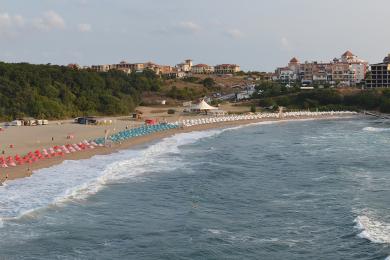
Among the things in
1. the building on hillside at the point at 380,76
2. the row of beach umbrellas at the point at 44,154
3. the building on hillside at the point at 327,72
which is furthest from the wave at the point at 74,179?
the building on hillside at the point at 327,72

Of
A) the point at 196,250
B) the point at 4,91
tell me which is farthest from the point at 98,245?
the point at 4,91

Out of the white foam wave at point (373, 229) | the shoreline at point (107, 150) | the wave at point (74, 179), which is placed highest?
the shoreline at point (107, 150)

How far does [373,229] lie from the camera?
1883 cm

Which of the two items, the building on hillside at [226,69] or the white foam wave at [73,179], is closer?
the white foam wave at [73,179]

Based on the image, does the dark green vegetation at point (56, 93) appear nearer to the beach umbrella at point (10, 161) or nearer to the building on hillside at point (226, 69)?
the beach umbrella at point (10, 161)

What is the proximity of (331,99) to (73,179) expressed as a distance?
71.9 meters

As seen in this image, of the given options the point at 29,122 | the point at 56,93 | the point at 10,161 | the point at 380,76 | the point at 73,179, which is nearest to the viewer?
the point at 73,179

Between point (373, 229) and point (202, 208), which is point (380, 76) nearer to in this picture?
point (202, 208)

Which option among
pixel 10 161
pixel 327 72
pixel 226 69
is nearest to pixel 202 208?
pixel 10 161

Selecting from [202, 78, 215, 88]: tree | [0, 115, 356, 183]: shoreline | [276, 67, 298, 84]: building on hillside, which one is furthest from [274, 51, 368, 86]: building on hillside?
[0, 115, 356, 183]: shoreline

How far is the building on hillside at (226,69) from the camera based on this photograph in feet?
575

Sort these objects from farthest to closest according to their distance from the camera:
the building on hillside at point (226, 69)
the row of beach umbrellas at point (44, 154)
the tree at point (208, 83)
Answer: the building on hillside at point (226, 69) < the tree at point (208, 83) < the row of beach umbrellas at point (44, 154)

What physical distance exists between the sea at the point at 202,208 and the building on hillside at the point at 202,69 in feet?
457

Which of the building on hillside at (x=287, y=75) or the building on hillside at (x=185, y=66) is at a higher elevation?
the building on hillside at (x=185, y=66)
